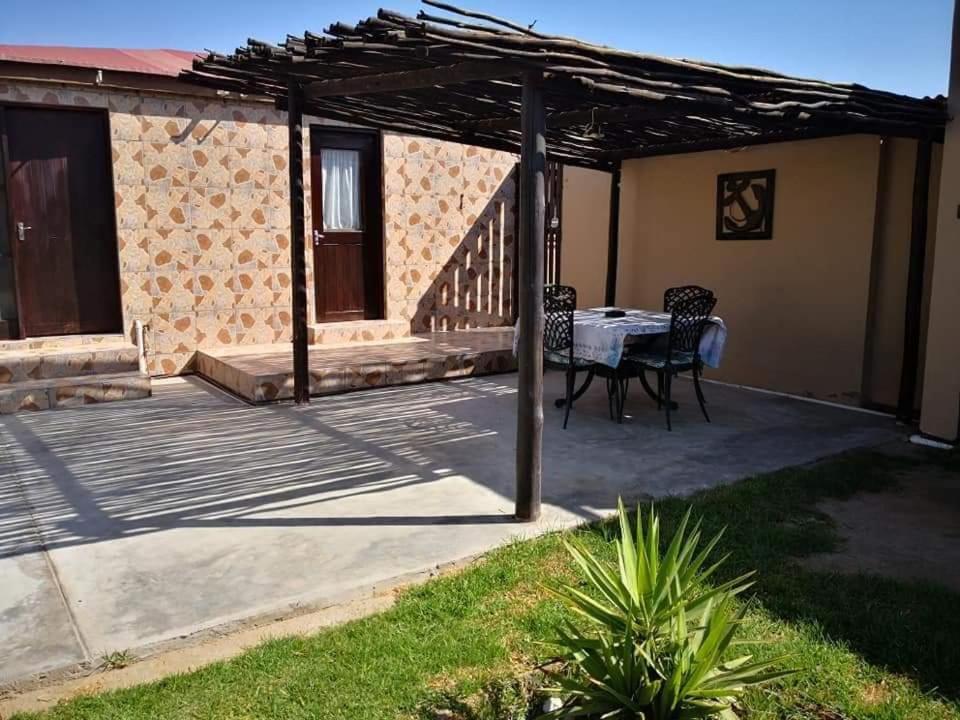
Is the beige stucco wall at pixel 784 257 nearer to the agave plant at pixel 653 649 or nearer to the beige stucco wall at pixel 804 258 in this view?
the beige stucco wall at pixel 804 258

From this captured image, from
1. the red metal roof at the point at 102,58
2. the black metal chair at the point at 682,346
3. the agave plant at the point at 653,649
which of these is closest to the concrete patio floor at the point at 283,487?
the black metal chair at the point at 682,346

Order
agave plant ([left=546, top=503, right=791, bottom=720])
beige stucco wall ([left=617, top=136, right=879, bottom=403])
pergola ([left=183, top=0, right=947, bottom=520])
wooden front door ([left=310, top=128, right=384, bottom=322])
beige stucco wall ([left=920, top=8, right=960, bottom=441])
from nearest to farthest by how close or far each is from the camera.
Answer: agave plant ([left=546, top=503, right=791, bottom=720]) → pergola ([left=183, top=0, right=947, bottom=520]) → beige stucco wall ([left=920, top=8, right=960, bottom=441]) → beige stucco wall ([left=617, top=136, right=879, bottom=403]) → wooden front door ([left=310, top=128, right=384, bottom=322])

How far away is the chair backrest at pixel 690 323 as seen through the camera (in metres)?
6.32

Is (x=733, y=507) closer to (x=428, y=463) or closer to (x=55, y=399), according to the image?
(x=428, y=463)

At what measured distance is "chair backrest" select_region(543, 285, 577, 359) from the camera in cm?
640

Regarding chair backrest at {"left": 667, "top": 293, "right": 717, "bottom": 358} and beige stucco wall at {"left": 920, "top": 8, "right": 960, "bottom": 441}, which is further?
chair backrest at {"left": 667, "top": 293, "right": 717, "bottom": 358}

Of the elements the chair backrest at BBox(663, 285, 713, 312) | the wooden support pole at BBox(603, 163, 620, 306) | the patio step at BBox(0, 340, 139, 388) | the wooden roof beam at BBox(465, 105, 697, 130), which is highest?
the wooden roof beam at BBox(465, 105, 697, 130)

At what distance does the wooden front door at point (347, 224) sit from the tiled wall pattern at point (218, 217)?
0.52 feet

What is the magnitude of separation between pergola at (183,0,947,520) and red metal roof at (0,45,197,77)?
1760 millimetres

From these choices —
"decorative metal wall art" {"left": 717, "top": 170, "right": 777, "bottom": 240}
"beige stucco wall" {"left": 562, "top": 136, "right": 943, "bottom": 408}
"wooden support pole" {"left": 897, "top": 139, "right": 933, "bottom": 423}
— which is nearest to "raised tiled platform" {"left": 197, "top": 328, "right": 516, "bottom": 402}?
"beige stucco wall" {"left": 562, "top": 136, "right": 943, "bottom": 408}

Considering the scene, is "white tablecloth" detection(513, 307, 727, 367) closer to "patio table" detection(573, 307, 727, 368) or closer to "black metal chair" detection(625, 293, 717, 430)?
"patio table" detection(573, 307, 727, 368)

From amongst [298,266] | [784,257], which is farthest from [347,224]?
[784,257]

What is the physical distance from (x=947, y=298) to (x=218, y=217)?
21.2 ft

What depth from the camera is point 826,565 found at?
12.3 ft
